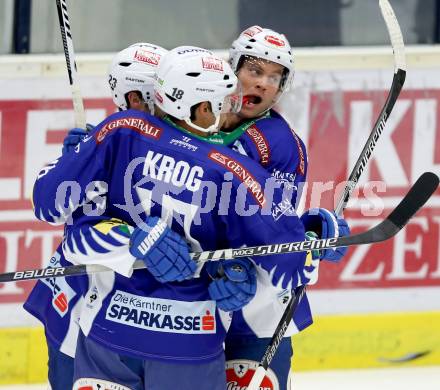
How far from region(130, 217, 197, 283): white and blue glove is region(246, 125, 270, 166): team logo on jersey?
0.49 metres

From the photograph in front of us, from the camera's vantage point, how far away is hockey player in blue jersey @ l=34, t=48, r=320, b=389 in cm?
289

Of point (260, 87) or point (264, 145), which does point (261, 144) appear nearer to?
point (264, 145)

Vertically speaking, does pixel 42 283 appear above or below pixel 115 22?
below

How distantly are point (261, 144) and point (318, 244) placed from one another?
39 cm

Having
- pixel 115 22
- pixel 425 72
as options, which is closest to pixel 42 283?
pixel 115 22

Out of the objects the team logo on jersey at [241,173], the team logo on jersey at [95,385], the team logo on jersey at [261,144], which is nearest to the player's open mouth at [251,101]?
the team logo on jersey at [261,144]

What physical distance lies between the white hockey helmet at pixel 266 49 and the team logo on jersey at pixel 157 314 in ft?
2.57

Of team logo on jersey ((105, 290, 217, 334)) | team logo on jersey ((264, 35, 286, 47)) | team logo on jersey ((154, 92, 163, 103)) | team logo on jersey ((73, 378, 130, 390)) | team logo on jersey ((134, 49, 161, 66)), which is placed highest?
team logo on jersey ((264, 35, 286, 47))

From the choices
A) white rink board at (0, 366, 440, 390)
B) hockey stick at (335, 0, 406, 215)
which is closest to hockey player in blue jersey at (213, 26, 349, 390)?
hockey stick at (335, 0, 406, 215)

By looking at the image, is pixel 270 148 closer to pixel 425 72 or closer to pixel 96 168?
pixel 96 168

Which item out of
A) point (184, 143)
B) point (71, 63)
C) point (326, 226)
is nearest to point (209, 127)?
point (184, 143)

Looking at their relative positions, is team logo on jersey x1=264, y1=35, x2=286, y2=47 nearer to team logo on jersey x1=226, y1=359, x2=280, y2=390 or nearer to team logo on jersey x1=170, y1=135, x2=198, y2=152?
team logo on jersey x1=170, y1=135, x2=198, y2=152

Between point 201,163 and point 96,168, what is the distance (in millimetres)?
249

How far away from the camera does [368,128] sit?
4789mm
